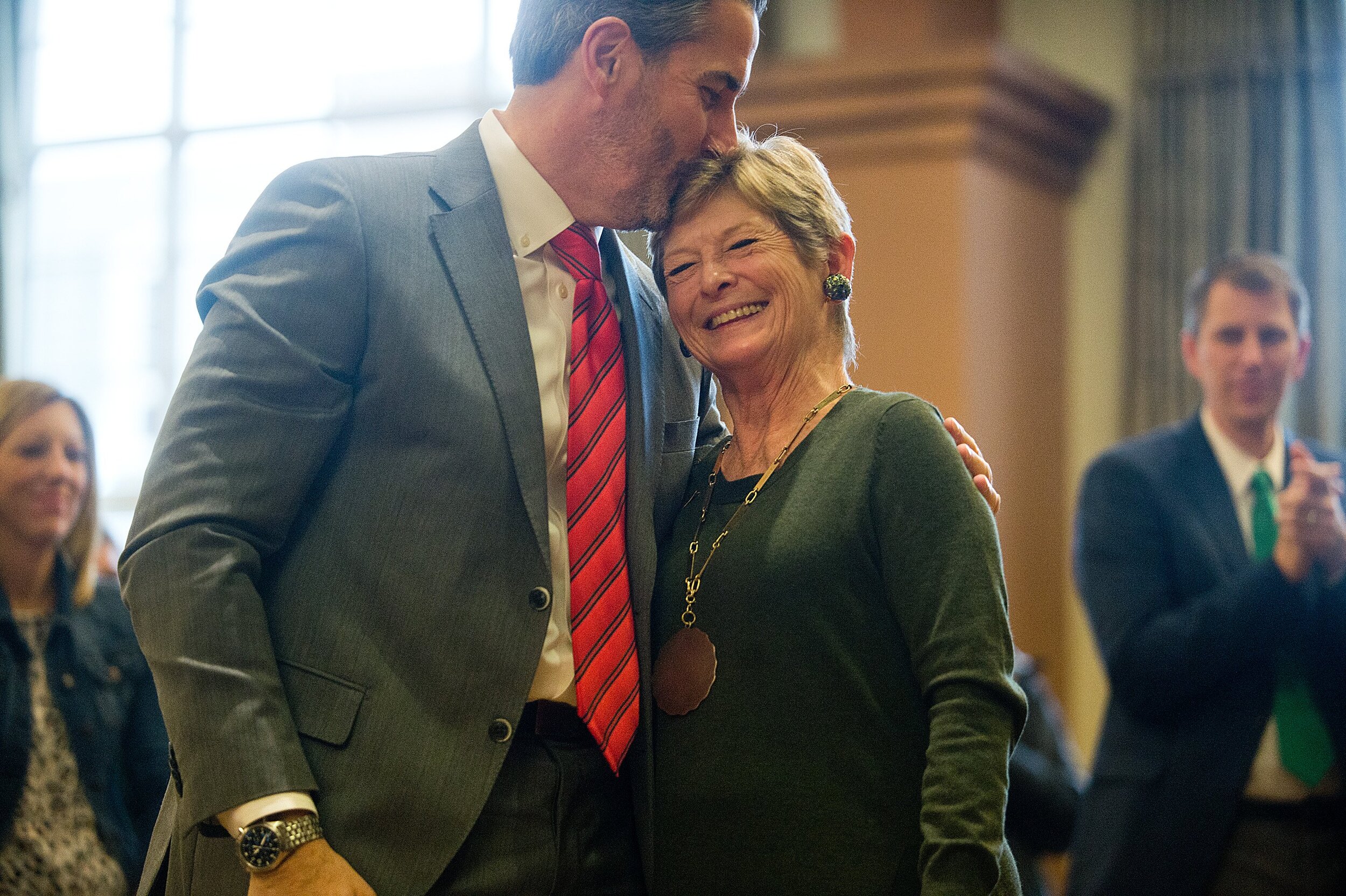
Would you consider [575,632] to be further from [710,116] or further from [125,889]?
[125,889]

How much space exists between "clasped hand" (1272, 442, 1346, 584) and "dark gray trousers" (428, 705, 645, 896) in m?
1.72

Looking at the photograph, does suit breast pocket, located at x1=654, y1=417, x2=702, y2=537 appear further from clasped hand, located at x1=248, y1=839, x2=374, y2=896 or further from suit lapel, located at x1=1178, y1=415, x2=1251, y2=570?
suit lapel, located at x1=1178, y1=415, x2=1251, y2=570

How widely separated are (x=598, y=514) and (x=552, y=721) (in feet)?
0.84

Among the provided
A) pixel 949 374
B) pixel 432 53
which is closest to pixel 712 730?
pixel 949 374

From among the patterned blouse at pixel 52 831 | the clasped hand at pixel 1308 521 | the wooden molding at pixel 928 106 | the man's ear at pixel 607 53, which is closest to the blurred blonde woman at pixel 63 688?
the patterned blouse at pixel 52 831

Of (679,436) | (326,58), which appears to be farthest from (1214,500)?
(326,58)

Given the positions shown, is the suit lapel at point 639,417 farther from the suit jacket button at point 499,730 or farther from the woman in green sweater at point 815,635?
the suit jacket button at point 499,730

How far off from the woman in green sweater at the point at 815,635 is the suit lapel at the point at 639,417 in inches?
2.5

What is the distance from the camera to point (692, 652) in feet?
5.57

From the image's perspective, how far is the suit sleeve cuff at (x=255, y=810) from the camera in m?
1.38

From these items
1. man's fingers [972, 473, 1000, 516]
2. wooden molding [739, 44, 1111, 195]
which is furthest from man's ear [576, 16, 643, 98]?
wooden molding [739, 44, 1111, 195]

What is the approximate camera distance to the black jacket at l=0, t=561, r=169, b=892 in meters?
2.83

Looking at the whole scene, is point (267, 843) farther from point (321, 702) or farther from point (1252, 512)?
point (1252, 512)

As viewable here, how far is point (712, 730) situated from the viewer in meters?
1.65
